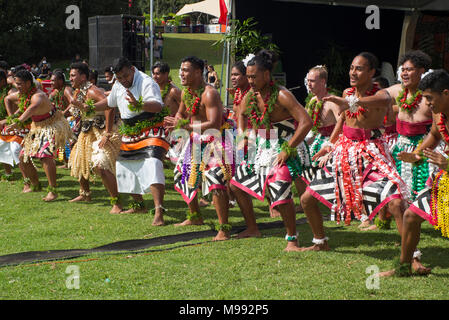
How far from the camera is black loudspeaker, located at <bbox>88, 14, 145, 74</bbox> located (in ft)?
44.9

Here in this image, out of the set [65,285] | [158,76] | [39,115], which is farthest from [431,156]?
[39,115]

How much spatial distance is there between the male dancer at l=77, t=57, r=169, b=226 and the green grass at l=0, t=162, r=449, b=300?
1.57ft

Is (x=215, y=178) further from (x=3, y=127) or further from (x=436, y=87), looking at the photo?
(x=3, y=127)

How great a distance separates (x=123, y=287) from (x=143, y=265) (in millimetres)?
640

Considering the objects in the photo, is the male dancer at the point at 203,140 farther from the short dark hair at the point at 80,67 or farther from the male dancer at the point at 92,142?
the short dark hair at the point at 80,67


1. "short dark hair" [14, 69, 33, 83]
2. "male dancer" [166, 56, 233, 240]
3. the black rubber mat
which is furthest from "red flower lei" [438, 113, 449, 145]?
"short dark hair" [14, 69, 33, 83]

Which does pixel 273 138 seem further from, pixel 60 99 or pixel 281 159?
pixel 60 99

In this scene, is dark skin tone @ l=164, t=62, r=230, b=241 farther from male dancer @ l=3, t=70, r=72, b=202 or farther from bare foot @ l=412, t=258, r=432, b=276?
male dancer @ l=3, t=70, r=72, b=202

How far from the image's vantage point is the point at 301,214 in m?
7.62

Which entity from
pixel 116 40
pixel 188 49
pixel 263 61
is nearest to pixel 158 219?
pixel 263 61

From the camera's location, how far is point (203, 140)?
641cm

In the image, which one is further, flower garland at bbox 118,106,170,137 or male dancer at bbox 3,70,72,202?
male dancer at bbox 3,70,72,202

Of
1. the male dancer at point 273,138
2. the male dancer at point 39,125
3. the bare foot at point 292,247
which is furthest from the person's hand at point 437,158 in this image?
the male dancer at point 39,125
